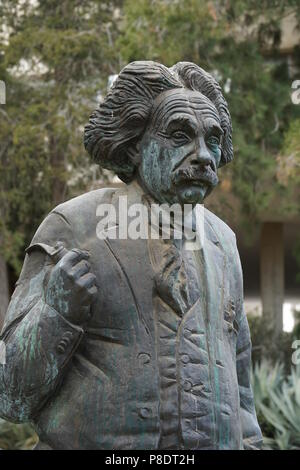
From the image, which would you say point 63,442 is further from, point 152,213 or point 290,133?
point 290,133

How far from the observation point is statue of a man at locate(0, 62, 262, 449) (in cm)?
271

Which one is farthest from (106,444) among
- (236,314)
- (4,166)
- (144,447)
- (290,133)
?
(4,166)

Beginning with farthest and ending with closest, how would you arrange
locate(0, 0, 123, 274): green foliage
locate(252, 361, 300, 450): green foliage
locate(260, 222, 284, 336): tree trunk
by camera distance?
1. locate(260, 222, 284, 336): tree trunk
2. locate(0, 0, 123, 274): green foliage
3. locate(252, 361, 300, 450): green foliage

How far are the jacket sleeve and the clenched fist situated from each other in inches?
1.1

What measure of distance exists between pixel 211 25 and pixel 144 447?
8.85 m

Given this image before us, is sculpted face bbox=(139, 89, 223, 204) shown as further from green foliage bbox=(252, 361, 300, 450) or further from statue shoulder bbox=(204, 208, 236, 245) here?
green foliage bbox=(252, 361, 300, 450)

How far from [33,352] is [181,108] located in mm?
899

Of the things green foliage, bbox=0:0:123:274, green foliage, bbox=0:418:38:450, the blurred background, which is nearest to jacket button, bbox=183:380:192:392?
the blurred background

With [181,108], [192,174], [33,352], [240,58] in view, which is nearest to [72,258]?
[33,352]

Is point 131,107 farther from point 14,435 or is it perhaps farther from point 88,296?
point 14,435

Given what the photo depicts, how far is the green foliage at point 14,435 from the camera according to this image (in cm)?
976

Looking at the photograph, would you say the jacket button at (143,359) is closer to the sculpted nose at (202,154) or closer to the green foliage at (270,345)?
the sculpted nose at (202,154)

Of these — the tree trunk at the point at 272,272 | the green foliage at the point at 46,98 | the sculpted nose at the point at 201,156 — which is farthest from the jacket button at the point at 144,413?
the tree trunk at the point at 272,272

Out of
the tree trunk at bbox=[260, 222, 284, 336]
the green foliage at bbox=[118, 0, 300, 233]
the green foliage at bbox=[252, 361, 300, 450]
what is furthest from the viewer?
the tree trunk at bbox=[260, 222, 284, 336]
